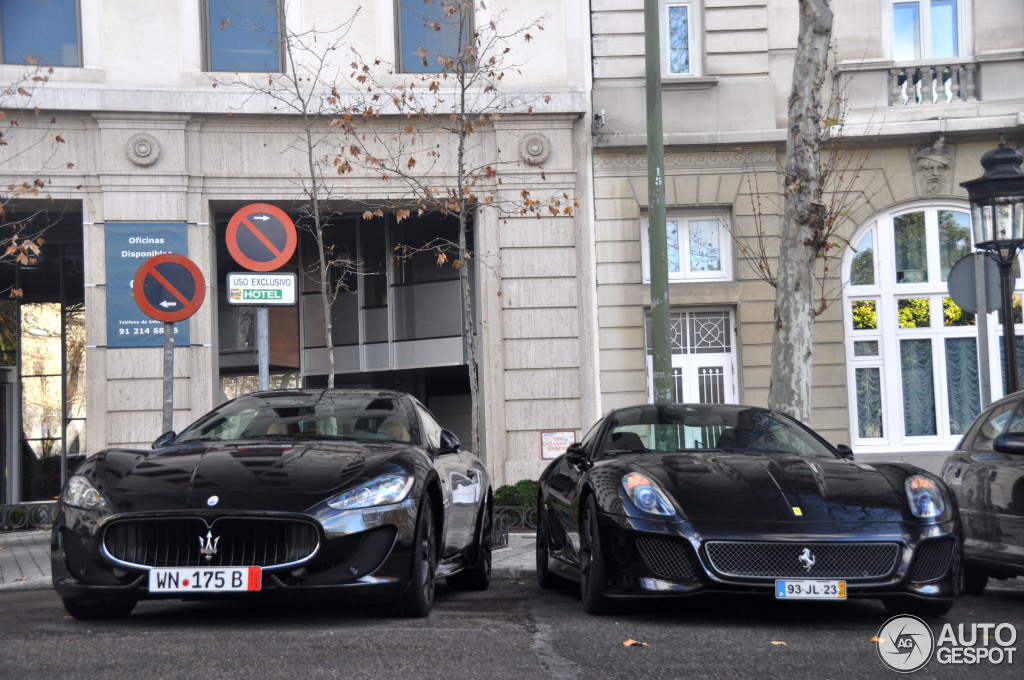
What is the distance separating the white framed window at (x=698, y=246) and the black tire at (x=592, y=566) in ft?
38.6

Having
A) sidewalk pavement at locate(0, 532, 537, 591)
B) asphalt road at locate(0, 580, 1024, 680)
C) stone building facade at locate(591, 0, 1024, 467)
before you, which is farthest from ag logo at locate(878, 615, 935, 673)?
stone building facade at locate(591, 0, 1024, 467)

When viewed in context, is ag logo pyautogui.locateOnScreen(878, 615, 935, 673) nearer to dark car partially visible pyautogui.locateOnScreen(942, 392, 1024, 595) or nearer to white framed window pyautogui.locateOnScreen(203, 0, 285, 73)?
dark car partially visible pyautogui.locateOnScreen(942, 392, 1024, 595)

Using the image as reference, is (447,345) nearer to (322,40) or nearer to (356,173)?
(356,173)

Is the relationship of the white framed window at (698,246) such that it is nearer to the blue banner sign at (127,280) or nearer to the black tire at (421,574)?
the blue banner sign at (127,280)

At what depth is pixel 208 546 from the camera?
20.2 feet

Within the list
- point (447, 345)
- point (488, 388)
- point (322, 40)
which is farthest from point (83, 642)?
point (447, 345)

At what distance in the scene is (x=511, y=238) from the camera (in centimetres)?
1808

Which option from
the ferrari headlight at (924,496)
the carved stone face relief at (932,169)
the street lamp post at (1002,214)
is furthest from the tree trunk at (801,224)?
the carved stone face relief at (932,169)

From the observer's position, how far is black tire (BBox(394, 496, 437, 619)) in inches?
259

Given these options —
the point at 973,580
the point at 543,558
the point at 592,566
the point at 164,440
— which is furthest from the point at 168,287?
the point at 973,580

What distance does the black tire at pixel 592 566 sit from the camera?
6.86 meters

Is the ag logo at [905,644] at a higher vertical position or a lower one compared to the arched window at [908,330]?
lower

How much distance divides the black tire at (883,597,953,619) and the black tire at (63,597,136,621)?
4.13m

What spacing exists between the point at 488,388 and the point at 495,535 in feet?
19.3
